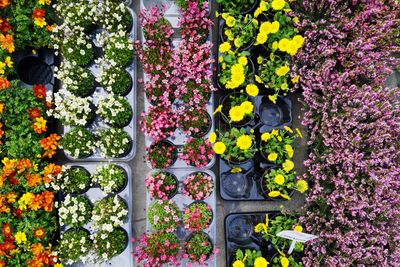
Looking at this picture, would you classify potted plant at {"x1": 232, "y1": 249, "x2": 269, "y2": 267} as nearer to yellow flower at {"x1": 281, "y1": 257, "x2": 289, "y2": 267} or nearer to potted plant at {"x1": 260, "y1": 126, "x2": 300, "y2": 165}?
yellow flower at {"x1": 281, "y1": 257, "x2": 289, "y2": 267}

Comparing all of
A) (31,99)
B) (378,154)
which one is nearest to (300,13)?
(378,154)

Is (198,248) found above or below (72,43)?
below

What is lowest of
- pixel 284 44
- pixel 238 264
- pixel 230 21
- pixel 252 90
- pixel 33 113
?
pixel 238 264

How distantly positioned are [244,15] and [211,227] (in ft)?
8.34

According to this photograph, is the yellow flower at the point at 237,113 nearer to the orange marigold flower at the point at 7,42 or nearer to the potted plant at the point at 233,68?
the potted plant at the point at 233,68

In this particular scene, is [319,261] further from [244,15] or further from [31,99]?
[31,99]

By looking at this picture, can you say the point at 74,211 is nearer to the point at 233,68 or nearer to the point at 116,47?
the point at 116,47

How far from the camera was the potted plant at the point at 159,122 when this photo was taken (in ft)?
13.3

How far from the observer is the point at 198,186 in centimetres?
404

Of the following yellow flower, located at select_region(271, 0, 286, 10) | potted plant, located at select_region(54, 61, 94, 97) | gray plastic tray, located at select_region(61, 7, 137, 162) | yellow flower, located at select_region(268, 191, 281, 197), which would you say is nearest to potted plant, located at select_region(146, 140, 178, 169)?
gray plastic tray, located at select_region(61, 7, 137, 162)

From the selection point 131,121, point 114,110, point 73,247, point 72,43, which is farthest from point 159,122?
point 73,247

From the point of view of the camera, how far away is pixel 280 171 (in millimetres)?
4086

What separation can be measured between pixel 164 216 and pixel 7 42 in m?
2.50

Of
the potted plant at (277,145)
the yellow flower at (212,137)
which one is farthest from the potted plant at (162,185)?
the potted plant at (277,145)
